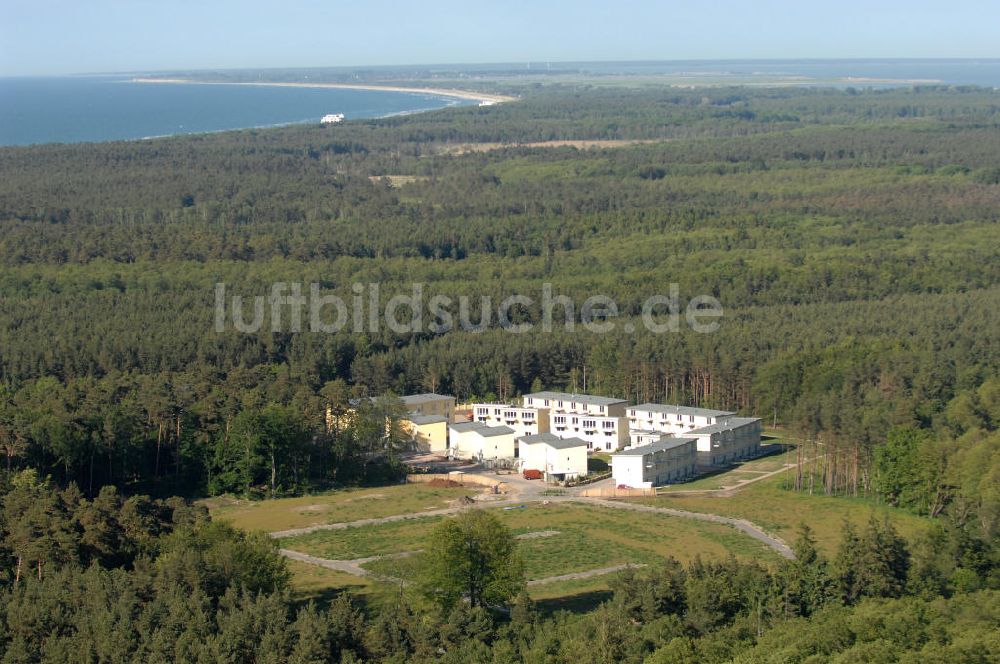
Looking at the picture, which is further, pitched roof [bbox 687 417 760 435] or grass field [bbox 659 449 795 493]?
pitched roof [bbox 687 417 760 435]

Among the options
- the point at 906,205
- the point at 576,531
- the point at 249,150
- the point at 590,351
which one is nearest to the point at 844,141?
the point at 906,205

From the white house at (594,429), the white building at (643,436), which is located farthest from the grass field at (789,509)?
the white house at (594,429)

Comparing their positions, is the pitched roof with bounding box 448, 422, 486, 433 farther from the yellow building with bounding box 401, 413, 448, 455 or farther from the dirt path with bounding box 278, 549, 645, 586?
the dirt path with bounding box 278, 549, 645, 586

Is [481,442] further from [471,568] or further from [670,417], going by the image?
[471,568]

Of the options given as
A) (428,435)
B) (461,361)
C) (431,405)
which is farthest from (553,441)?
(461,361)

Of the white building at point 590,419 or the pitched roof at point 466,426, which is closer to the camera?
the pitched roof at point 466,426

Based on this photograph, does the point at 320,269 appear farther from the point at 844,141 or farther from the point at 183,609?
the point at 844,141

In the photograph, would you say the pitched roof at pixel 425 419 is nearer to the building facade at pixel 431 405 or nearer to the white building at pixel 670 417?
the building facade at pixel 431 405

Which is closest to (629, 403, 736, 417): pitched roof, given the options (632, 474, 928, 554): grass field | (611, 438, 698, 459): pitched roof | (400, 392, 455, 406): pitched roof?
(611, 438, 698, 459): pitched roof
